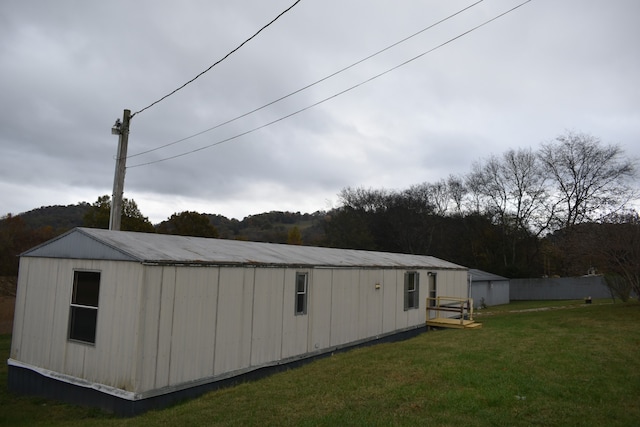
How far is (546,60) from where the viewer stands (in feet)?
41.1

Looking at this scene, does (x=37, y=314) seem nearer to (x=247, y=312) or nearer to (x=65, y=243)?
(x=65, y=243)

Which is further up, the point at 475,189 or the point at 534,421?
the point at 475,189

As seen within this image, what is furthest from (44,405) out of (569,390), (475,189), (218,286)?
(475,189)

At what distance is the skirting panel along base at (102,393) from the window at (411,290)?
245 inches

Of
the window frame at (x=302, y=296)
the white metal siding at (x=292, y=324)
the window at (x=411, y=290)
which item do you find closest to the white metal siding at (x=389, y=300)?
the window at (x=411, y=290)

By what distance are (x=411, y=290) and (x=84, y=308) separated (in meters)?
11.4

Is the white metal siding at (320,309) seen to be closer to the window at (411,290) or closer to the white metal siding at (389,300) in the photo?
the white metal siding at (389,300)

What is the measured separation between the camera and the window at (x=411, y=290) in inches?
633

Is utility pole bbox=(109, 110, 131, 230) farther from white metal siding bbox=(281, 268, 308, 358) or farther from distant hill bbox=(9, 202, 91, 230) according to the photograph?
distant hill bbox=(9, 202, 91, 230)

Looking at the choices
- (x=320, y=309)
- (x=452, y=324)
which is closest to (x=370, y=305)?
(x=320, y=309)

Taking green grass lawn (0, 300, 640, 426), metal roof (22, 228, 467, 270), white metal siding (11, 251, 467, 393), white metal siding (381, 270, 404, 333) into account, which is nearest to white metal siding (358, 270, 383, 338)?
white metal siding (381, 270, 404, 333)

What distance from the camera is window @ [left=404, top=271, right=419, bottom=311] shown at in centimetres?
1608

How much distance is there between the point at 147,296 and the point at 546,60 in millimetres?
12060

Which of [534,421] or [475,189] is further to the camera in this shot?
[475,189]
